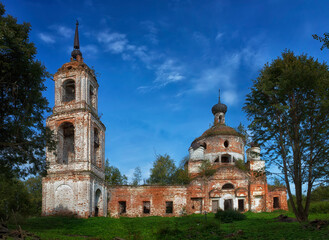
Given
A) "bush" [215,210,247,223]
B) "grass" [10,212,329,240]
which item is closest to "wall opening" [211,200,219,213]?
"bush" [215,210,247,223]

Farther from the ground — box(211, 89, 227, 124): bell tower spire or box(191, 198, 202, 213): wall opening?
box(211, 89, 227, 124): bell tower spire

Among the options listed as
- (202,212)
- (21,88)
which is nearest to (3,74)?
(21,88)

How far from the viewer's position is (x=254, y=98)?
16.6m

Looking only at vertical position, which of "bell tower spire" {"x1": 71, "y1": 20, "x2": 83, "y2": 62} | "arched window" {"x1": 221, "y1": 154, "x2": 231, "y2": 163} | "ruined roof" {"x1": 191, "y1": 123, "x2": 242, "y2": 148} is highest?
"bell tower spire" {"x1": 71, "y1": 20, "x2": 83, "y2": 62}

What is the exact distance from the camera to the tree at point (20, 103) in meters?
13.1

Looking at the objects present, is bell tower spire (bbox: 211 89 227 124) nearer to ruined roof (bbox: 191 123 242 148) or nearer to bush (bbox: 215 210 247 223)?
ruined roof (bbox: 191 123 242 148)

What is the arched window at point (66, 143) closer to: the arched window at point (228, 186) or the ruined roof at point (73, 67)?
the ruined roof at point (73, 67)

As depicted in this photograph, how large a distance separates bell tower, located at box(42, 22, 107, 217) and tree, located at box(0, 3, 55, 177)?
17.9 feet

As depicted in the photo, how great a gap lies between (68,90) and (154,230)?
45.6ft

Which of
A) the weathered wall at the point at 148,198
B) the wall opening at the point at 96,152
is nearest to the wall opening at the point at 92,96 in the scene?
the wall opening at the point at 96,152

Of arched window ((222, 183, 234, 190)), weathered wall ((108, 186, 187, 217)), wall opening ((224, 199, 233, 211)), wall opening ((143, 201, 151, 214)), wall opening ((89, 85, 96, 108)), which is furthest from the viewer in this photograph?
arched window ((222, 183, 234, 190))

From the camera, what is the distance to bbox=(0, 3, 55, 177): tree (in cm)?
1306

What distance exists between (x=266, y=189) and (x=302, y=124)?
12470mm

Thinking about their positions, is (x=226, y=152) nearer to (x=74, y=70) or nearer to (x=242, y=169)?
(x=242, y=169)
